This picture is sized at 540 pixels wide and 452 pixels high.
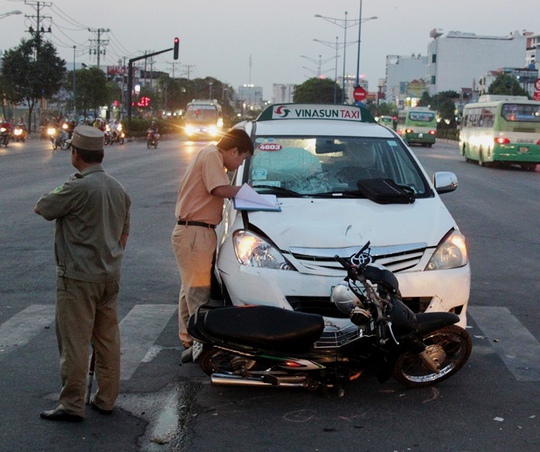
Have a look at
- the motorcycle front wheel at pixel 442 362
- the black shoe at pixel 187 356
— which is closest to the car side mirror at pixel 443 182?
the motorcycle front wheel at pixel 442 362

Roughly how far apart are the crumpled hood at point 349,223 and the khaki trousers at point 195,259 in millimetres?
356

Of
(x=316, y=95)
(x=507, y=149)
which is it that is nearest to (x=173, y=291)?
(x=507, y=149)

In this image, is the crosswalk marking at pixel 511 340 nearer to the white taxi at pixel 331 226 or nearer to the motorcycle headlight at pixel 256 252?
the white taxi at pixel 331 226

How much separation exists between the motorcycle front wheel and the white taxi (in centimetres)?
24

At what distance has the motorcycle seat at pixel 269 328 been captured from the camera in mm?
5117

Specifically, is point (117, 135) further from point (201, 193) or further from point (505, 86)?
point (505, 86)

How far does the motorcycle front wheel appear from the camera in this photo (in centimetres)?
568

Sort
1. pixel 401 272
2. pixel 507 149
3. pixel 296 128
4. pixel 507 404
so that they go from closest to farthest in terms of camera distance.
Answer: pixel 507 404
pixel 401 272
pixel 296 128
pixel 507 149

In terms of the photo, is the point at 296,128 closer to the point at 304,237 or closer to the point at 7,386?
the point at 304,237

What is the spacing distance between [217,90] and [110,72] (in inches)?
1254

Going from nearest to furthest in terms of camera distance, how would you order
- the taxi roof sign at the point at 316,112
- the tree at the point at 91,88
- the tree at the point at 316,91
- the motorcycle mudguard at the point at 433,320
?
1. the motorcycle mudguard at the point at 433,320
2. the taxi roof sign at the point at 316,112
3. the tree at the point at 91,88
4. the tree at the point at 316,91

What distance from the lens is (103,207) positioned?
16.1ft

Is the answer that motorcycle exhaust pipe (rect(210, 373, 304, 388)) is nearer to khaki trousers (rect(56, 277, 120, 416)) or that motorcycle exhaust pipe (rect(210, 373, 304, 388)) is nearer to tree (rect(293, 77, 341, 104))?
khaki trousers (rect(56, 277, 120, 416))

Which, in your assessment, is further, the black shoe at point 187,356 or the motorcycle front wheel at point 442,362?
the black shoe at point 187,356
